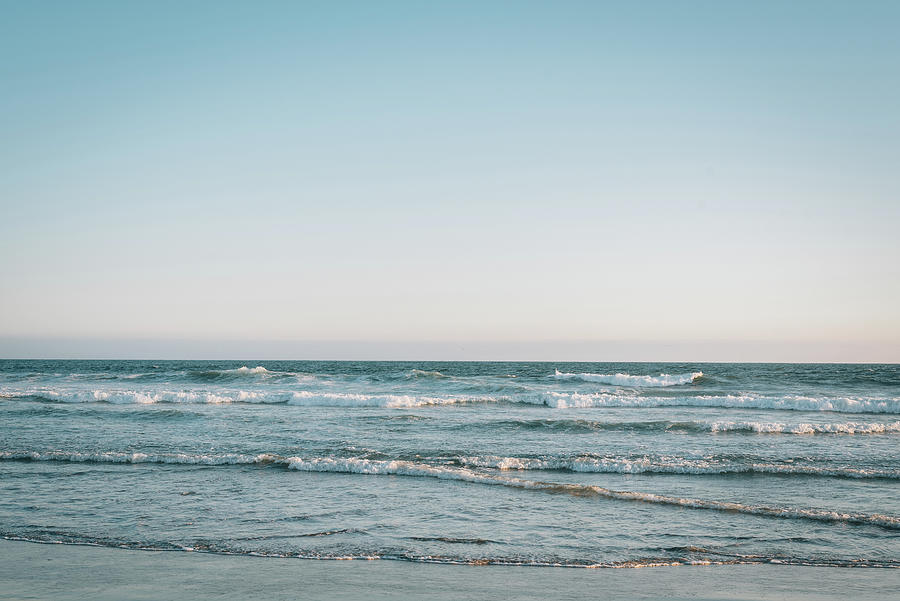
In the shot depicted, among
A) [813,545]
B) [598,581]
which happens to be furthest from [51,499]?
[813,545]

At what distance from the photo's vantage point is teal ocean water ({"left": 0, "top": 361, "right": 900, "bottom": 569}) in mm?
7426

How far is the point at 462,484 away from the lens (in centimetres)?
1095

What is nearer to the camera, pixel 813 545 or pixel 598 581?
pixel 598 581

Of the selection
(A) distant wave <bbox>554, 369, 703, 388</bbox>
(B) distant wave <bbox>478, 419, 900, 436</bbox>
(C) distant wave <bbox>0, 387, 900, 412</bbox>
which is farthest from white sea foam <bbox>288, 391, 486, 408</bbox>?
(A) distant wave <bbox>554, 369, 703, 388</bbox>

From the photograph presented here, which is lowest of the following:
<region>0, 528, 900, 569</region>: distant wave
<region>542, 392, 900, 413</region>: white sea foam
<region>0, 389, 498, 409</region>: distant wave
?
<region>0, 389, 498, 409</region>: distant wave

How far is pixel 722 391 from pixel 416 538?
29.3 meters

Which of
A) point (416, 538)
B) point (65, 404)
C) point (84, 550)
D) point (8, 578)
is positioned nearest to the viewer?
point (8, 578)

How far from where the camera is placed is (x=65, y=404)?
24.9 metres

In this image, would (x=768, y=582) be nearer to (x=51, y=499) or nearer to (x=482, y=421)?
(x=51, y=499)

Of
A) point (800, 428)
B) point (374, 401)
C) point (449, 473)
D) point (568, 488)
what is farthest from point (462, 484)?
point (374, 401)

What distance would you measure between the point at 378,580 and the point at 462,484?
501 cm

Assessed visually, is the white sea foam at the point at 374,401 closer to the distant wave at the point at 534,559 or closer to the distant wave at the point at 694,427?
the distant wave at the point at 694,427

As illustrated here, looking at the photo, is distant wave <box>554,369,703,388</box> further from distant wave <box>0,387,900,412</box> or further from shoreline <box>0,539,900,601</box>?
shoreline <box>0,539,900,601</box>

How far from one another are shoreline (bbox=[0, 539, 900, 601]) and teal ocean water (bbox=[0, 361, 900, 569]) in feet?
0.99
